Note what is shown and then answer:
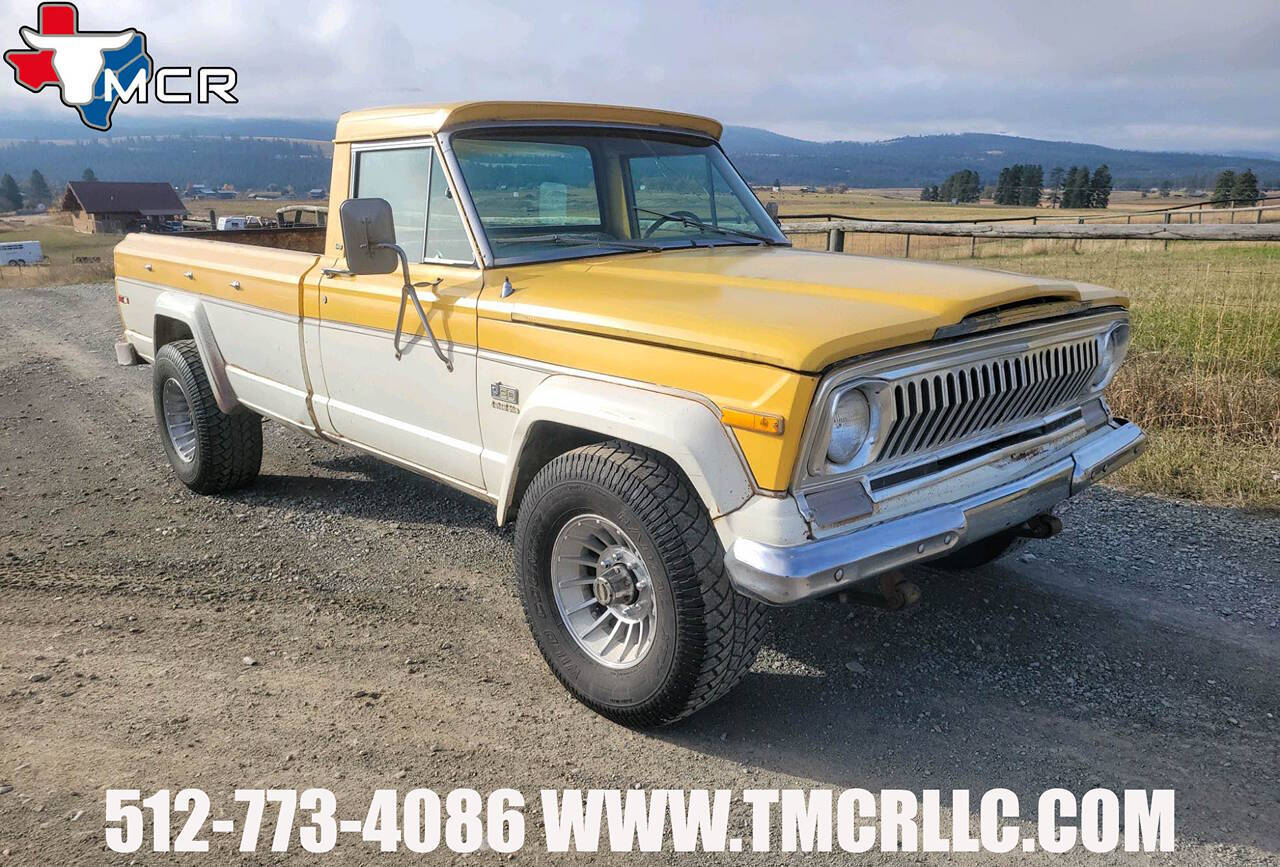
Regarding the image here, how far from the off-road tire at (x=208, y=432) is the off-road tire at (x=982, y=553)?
380 centimetres

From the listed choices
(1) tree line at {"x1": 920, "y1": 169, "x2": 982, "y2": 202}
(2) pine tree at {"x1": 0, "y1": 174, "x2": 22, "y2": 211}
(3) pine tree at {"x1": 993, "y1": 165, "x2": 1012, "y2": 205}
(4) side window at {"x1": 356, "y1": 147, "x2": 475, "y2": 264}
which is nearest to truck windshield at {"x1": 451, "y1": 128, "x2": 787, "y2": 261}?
(4) side window at {"x1": 356, "y1": 147, "x2": 475, "y2": 264}

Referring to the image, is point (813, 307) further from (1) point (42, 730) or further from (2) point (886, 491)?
(1) point (42, 730)

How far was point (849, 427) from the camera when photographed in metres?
2.68

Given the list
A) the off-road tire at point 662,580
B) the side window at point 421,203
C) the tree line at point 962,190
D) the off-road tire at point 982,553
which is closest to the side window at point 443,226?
the side window at point 421,203

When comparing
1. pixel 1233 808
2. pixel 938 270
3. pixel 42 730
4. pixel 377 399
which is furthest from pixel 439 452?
pixel 1233 808

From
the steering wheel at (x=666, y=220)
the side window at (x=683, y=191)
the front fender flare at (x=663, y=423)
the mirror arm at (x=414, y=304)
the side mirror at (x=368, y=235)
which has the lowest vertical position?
the front fender flare at (x=663, y=423)

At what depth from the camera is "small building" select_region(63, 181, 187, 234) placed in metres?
69.5

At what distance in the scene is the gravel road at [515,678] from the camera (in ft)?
9.37

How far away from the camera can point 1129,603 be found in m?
3.96

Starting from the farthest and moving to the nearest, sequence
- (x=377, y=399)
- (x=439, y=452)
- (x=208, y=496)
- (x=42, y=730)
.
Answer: (x=208, y=496), (x=377, y=399), (x=439, y=452), (x=42, y=730)

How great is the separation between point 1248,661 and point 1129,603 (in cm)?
53

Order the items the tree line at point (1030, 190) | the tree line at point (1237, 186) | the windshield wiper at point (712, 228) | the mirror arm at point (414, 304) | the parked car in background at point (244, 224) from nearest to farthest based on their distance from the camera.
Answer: the mirror arm at point (414, 304) < the windshield wiper at point (712, 228) < the parked car in background at point (244, 224) < the tree line at point (1237, 186) < the tree line at point (1030, 190)

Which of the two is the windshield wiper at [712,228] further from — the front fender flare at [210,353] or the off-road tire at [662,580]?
the front fender flare at [210,353]

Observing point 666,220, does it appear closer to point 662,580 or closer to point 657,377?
point 657,377
